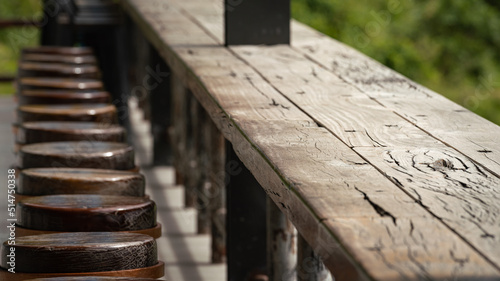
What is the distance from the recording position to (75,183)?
1.74 m

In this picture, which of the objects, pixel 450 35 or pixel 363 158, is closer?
pixel 363 158

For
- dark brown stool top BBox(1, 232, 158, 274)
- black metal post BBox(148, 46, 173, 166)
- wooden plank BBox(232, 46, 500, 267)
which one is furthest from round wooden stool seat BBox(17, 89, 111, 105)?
black metal post BBox(148, 46, 173, 166)

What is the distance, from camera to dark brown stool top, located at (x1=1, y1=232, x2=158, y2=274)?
1328 millimetres

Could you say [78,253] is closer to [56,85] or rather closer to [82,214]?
[82,214]

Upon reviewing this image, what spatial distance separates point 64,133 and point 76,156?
8.7 inches

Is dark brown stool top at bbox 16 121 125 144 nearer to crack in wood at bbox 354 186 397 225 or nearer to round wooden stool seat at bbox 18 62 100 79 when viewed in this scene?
round wooden stool seat at bbox 18 62 100 79

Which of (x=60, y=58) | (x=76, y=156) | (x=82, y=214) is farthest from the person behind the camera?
(x=60, y=58)

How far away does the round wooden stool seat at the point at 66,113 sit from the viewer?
2.32m

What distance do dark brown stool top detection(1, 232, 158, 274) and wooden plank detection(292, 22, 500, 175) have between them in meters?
0.57

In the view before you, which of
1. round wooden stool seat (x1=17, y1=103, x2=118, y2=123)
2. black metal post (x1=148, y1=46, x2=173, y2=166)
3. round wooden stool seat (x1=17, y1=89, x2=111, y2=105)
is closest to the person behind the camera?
round wooden stool seat (x1=17, y1=103, x2=118, y2=123)

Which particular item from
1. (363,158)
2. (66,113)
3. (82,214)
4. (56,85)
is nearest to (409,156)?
(363,158)

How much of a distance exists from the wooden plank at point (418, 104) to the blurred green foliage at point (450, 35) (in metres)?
10.7

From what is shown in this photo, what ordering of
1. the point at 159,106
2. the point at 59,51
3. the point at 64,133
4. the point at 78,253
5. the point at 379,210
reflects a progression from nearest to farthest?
1. the point at 379,210
2. the point at 78,253
3. the point at 64,133
4. the point at 59,51
5. the point at 159,106

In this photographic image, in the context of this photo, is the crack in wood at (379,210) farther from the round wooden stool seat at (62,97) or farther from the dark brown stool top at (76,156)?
the round wooden stool seat at (62,97)
